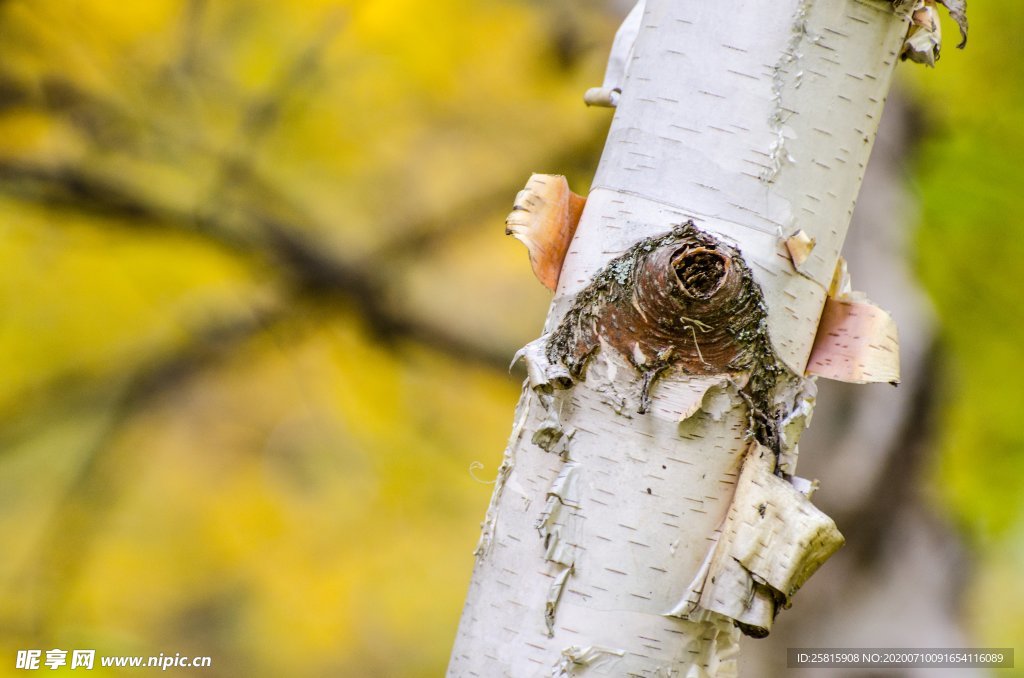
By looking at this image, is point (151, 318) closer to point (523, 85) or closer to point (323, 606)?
point (323, 606)

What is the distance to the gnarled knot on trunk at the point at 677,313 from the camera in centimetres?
37

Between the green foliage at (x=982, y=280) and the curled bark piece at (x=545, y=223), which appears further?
the green foliage at (x=982, y=280)

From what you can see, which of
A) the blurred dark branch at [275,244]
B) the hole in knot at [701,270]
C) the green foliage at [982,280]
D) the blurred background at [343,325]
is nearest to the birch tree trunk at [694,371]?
the hole in knot at [701,270]

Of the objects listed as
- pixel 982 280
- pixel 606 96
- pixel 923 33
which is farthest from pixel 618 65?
pixel 982 280

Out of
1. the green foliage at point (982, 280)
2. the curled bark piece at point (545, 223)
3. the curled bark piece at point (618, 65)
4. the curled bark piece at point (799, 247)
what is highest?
the green foliage at point (982, 280)

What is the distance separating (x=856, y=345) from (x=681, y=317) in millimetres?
115

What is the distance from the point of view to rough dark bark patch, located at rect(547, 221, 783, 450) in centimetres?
37

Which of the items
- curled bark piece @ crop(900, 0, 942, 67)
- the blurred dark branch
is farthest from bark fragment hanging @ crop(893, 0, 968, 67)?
the blurred dark branch

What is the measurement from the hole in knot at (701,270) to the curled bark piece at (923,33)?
168 millimetres

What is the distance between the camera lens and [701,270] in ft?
1.21

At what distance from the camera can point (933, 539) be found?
5.45 ft

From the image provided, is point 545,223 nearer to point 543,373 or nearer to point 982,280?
point 543,373

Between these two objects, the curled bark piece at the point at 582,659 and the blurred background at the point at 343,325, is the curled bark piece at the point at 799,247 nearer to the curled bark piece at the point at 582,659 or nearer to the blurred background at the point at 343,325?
the curled bark piece at the point at 582,659

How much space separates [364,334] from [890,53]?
1627 mm
